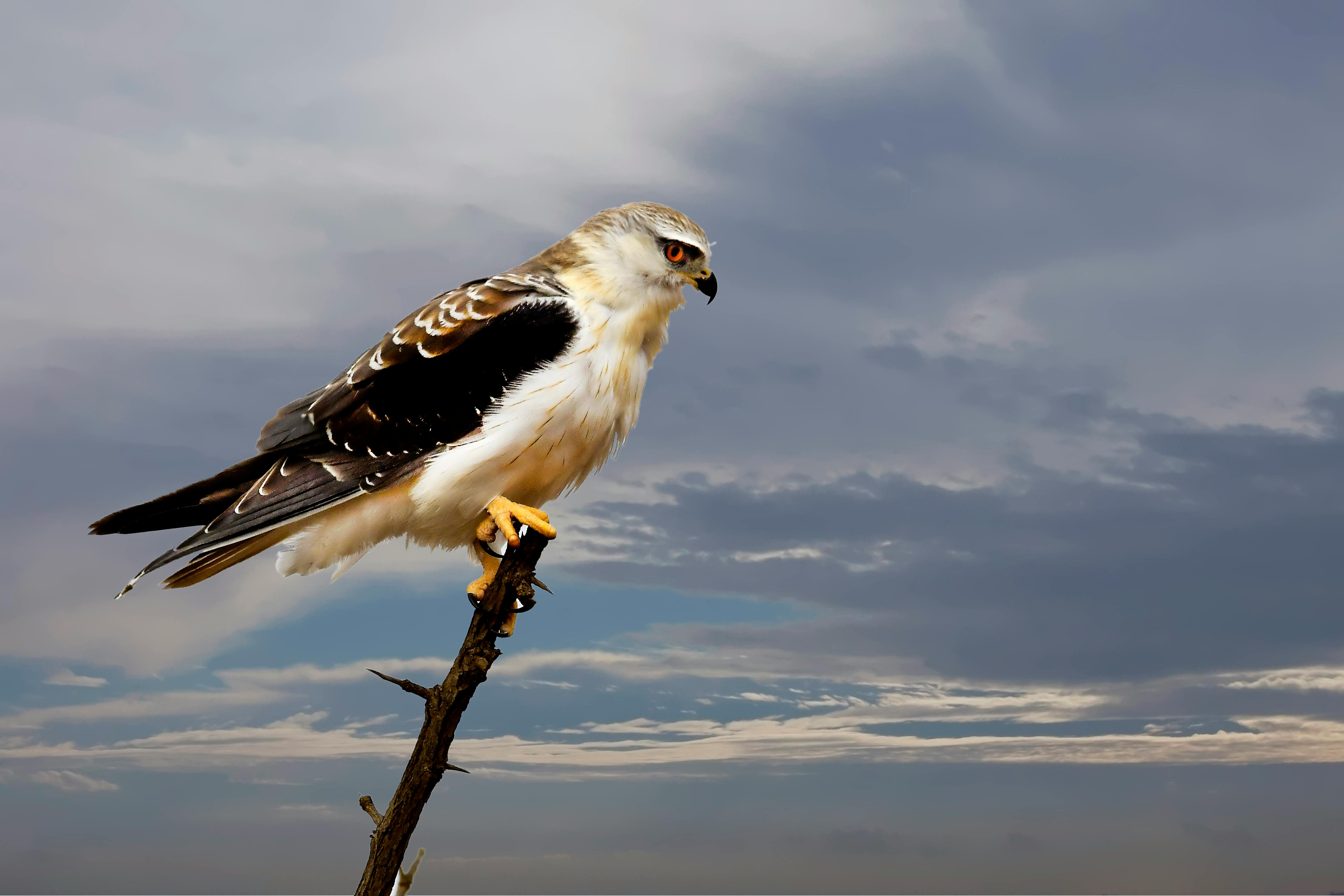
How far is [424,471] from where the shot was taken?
232 inches

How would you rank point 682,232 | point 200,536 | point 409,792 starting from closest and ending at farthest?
point 409,792, point 200,536, point 682,232

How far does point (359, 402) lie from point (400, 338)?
0.47 metres

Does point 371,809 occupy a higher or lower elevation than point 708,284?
lower

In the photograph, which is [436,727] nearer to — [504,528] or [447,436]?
[504,528]

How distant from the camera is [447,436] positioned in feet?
19.5

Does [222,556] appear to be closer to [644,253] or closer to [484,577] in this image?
[484,577]

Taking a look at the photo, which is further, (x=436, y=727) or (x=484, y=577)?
(x=484, y=577)

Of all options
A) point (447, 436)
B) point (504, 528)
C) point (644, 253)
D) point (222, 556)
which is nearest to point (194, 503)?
point (222, 556)

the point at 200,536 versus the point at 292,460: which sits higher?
the point at 292,460

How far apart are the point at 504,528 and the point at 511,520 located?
9 cm

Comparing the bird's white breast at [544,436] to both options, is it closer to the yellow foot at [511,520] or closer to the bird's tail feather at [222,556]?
the yellow foot at [511,520]

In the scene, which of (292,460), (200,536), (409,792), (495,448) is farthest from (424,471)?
(409,792)

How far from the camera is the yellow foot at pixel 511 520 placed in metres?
5.69

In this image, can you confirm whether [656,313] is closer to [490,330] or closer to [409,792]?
[490,330]
